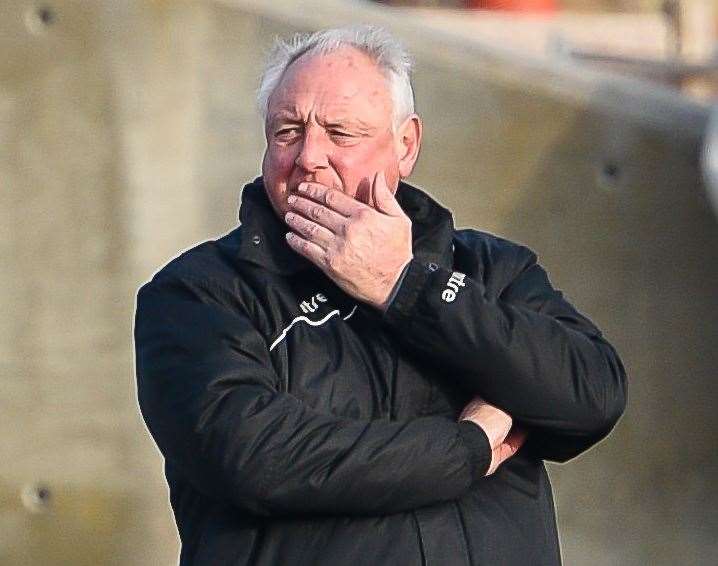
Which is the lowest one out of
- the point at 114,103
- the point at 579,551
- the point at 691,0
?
the point at 579,551

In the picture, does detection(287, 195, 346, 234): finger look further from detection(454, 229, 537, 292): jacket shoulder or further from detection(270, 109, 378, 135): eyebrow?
detection(454, 229, 537, 292): jacket shoulder

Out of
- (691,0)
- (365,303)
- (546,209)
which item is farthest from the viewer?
(691,0)

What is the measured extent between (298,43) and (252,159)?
2902 millimetres

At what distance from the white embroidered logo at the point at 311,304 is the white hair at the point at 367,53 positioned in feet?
1.04

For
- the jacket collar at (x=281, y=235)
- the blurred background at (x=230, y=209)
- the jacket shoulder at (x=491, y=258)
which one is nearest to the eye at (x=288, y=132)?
the jacket collar at (x=281, y=235)

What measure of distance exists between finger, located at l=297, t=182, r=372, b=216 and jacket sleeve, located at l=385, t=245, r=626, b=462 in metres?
0.13

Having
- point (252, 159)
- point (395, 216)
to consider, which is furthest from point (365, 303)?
point (252, 159)

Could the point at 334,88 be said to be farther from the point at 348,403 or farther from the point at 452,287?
the point at 348,403

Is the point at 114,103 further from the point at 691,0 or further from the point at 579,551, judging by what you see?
the point at 691,0

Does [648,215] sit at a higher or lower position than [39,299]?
higher

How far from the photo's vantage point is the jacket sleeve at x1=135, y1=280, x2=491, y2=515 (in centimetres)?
218

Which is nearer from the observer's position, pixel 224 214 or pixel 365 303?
pixel 365 303

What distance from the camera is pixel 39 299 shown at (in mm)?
5379

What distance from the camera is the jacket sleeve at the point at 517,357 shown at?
7.43 ft
